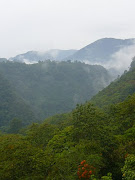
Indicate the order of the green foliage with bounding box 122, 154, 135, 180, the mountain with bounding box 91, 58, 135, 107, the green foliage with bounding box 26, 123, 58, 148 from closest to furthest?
the green foliage with bounding box 122, 154, 135, 180 → the green foliage with bounding box 26, 123, 58, 148 → the mountain with bounding box 91, 58, 135, 107

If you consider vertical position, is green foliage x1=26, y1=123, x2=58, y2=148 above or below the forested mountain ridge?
below

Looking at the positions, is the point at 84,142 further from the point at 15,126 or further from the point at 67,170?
the point at 15,126

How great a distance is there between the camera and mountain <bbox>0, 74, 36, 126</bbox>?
116m

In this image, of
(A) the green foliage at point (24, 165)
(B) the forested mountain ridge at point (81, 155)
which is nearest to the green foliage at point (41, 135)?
(B) the forested mountain ridge at point (81, 155)

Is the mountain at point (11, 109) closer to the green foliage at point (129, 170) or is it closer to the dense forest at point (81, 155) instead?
the dense forest at point (81, 155)

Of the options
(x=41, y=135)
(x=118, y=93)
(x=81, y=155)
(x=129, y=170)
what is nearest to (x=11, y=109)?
Result: (x=118, y=93)

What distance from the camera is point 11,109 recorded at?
125m

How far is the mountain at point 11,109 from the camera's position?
116 m

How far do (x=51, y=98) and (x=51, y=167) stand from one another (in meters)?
166

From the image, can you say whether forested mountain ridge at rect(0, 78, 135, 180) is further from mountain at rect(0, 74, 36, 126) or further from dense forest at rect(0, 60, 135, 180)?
mountain at rect(0, 74, 36, 126)

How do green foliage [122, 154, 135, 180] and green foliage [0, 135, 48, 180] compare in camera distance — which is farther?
green foliage [0, 135, 48, 180]

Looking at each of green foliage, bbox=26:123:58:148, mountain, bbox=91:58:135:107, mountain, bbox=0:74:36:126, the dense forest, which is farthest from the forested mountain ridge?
mountain, bbox=0:74:36:126

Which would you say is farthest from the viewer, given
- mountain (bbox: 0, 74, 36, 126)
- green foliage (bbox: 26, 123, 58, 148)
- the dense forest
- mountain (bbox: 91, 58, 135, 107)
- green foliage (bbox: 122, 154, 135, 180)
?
mountain (bbox: 0, 74, 36, 126)

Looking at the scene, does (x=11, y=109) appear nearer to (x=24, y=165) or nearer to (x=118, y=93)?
(x=118, y=93)
